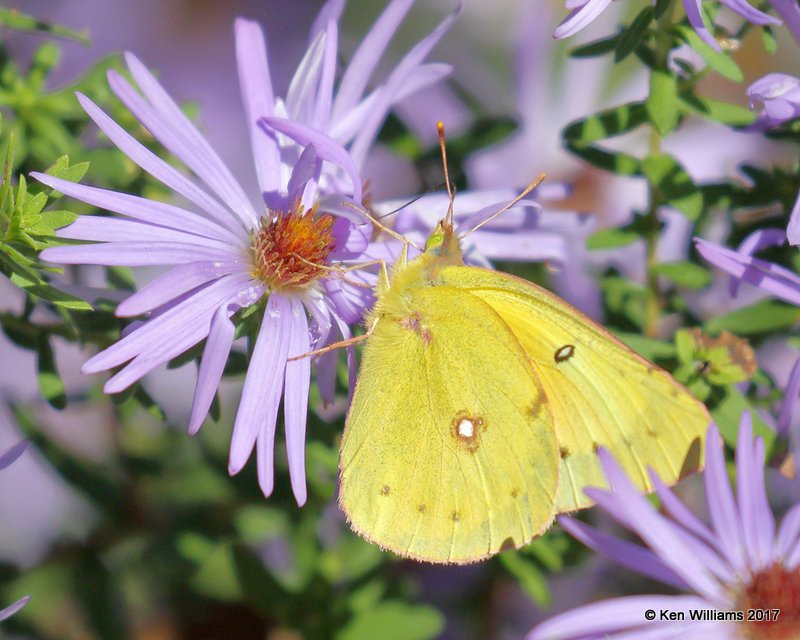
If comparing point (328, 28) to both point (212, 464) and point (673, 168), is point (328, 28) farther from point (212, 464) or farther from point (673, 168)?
point (212, 464)

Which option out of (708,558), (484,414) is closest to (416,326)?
(484,414)

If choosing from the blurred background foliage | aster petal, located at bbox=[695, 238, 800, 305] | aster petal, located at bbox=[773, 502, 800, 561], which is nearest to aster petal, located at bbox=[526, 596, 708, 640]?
aster petal, located at bbox=[773, 502, 800, 561]

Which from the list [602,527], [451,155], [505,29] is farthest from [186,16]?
[602,527]

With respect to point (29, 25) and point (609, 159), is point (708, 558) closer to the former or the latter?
point (609, 159)

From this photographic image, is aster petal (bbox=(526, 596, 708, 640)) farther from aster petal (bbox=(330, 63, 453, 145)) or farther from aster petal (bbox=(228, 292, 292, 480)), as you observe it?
aster petal (bbox=(330, 63, 453, 145))

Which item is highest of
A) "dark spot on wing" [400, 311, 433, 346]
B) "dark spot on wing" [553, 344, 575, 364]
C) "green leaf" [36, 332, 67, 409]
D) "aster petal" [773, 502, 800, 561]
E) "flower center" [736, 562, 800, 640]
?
"green leaf" [36, 332, 67, 409]

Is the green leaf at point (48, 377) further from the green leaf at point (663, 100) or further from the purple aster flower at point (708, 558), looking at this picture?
the green leaf at point (663, 100)

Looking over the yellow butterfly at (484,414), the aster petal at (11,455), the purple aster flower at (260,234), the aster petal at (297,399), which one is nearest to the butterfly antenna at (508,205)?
the yellow butterfly at (484,414)
